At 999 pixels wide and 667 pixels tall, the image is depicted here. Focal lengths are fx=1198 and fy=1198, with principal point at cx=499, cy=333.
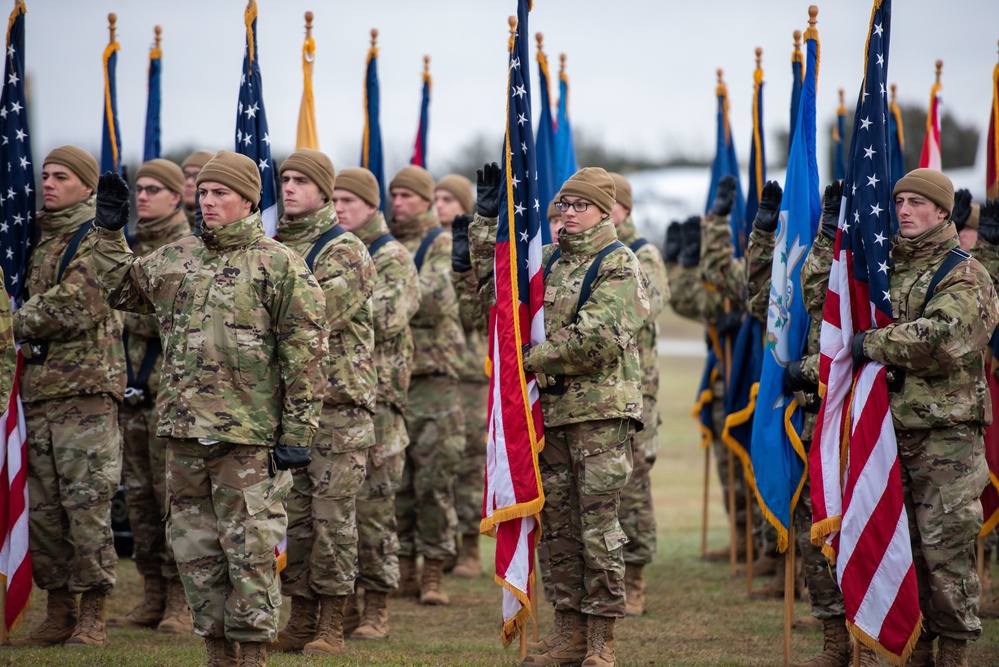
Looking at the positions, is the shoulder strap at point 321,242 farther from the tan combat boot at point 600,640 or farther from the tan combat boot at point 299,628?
the tan combat boot at point 600,640

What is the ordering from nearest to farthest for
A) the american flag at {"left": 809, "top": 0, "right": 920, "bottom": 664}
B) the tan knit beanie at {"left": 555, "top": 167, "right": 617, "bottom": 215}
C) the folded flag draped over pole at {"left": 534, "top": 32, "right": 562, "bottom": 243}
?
1. the american flag at {"left": 809, "top": 0, "right": 920, "bottom": 664}
2. the tan knit beanie at {"left": 555, "top": 167, "right": 617, "bottom": 215}
3. the folded flag draped over pole at {"left": 534, "top": 32, "right": 562, "bottom": 243}

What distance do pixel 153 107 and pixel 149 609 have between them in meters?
4.03

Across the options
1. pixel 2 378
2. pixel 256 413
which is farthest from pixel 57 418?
pixel 256 413

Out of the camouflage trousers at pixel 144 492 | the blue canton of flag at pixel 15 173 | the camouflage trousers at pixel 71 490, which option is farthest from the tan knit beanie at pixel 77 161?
the camouflage trousers at pixel 144 492

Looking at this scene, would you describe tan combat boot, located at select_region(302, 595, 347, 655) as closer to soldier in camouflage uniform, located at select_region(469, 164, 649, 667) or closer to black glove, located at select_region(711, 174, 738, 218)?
soldier in camouflage uniform, located at select_region(469, 164, 649, 667)

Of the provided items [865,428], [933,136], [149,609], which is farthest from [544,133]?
[149,609]

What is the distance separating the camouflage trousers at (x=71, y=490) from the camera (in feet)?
22.6

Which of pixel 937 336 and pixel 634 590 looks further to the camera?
pixel 634 590

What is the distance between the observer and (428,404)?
9117mm

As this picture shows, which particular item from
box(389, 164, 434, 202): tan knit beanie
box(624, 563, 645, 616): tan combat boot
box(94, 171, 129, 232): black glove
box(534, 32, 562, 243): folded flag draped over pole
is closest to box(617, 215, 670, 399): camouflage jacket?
box(534, 32, 562, 243): folded flag draped over pole

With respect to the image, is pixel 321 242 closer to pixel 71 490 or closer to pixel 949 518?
pixel 71 490

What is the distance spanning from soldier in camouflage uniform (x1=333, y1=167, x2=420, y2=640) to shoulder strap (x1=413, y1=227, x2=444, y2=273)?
1046 mm

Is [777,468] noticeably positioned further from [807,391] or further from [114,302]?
[114,302]

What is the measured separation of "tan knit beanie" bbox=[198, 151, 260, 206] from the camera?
228 inches
